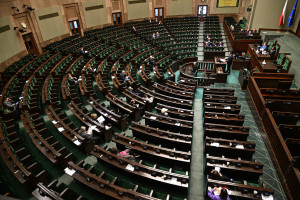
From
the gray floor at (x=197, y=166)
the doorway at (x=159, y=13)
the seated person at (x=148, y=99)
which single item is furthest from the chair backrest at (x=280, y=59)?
the doorway at (x=159, y=13)

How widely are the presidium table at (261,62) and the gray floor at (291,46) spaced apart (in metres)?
1.12

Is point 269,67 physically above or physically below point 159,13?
below

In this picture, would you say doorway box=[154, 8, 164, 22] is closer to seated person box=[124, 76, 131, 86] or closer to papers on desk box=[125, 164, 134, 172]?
seated person box=[124, 76, 131, 86]

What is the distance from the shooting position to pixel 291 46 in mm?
12133

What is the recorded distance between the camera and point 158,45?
14.5 m

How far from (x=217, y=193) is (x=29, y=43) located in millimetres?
13348

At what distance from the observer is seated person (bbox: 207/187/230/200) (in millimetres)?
4117

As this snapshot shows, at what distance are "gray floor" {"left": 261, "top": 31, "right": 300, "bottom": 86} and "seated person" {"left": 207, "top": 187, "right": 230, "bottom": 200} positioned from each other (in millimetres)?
7680

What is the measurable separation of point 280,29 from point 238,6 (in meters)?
5.98

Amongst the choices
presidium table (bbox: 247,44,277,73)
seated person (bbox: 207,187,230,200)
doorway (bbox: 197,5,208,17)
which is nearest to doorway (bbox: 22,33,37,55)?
seated person (bbox: 207,187,230,200)

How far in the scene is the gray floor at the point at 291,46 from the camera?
32.8 feet

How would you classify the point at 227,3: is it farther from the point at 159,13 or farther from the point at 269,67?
the point at 269,67

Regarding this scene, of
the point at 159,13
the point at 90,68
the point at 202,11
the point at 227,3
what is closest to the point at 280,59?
the point at 90,68

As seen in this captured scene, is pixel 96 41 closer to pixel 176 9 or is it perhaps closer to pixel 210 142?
pixel 176 9
